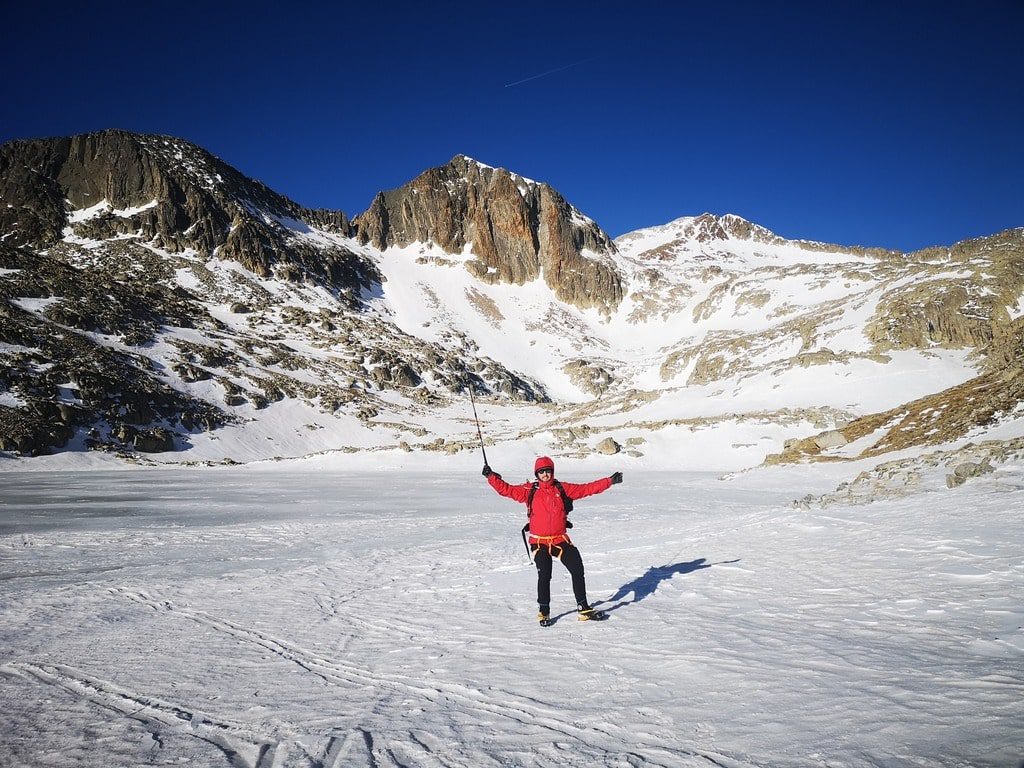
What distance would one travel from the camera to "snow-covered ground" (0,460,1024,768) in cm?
344

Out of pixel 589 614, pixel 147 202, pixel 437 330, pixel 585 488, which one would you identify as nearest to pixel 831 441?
pixel 585 488

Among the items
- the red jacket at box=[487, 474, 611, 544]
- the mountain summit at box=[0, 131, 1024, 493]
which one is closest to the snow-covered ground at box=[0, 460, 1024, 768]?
the red jacket at box=[487, 474, 611, 544]

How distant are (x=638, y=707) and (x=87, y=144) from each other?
154351 millimetres

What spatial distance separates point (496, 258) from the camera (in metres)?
154

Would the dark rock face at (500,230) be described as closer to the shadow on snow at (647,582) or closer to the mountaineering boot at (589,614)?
the shadow on snow at (647,582)

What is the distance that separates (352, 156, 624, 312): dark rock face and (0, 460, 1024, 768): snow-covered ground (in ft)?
468

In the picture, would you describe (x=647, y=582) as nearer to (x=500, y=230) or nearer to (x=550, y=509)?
(x=550, y=509)

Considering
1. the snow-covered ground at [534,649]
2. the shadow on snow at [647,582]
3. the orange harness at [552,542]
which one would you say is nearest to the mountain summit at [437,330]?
the snow-covered ground at [534,649]

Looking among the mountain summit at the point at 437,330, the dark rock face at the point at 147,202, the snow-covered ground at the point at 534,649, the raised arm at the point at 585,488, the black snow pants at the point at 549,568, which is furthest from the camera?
the dark rock face at the point at 147,202

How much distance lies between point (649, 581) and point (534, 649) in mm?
3130

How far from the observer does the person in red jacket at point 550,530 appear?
6.20 m

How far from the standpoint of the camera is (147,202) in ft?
346

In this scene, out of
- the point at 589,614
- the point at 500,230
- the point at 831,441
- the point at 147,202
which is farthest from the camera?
the point at 500,230

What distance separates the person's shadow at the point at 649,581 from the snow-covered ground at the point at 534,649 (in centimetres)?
6
